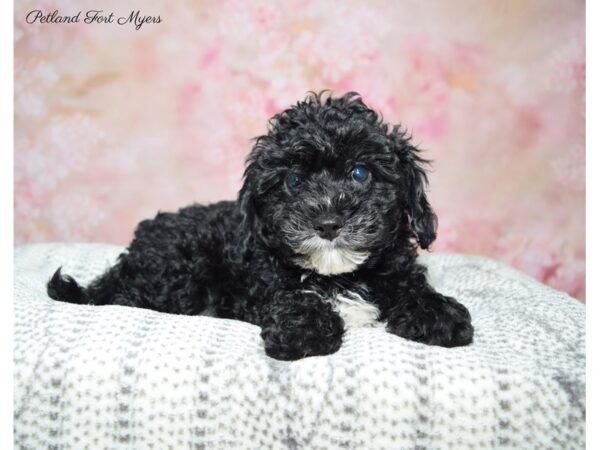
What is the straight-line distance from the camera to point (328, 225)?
258cm

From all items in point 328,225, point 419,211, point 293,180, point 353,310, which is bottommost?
point 353,310

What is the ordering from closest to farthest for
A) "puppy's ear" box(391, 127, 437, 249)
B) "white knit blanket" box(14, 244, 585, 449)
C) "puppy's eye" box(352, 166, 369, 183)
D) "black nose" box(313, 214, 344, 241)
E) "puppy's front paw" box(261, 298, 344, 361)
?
"white knit blanket" box(14, 244, 585, 449) → "puppy's front paw" box(261, 298, 344, 361) → "black nose" box(313, 214, 344, 241) → "puppy's eye" box(352, 166, 369, 183) → "puppy's ear" box(391, 127, 437, 249)

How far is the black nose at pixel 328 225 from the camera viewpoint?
2.59 meters

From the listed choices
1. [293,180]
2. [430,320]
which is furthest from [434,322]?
[293,180]

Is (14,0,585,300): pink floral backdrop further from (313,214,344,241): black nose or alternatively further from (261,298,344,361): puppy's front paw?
(261,298,344,361): puppy's front paw

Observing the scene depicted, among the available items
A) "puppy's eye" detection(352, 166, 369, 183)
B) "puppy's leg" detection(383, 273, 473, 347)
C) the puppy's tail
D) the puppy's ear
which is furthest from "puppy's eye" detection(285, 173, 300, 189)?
the puppy's tail

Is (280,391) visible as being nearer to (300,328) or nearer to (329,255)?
(300,328)

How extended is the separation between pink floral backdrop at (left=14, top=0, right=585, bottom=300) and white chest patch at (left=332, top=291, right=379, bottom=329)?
240cm

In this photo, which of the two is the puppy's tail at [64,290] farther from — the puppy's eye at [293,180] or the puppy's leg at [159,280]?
the puppy's eye at [293,180]

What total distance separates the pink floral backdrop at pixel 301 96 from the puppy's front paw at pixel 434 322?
255 centimetres

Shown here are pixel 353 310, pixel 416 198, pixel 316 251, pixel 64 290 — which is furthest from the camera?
pixel 64 290

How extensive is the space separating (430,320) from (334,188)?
2.57ft

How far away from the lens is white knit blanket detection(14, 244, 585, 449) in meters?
2.17

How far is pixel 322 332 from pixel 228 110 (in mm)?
2980
